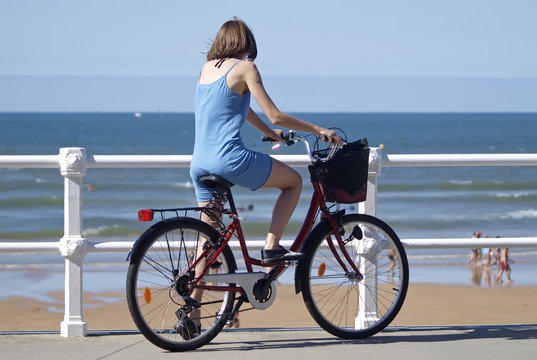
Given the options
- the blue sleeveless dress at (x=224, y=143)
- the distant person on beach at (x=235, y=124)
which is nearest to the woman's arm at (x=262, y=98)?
the distant person on beach at (x=235, y=124)

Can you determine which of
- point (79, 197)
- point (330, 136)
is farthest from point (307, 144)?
point (79, 197)

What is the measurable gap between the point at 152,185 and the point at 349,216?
2783cm

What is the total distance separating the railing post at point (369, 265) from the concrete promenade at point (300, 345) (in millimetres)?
148

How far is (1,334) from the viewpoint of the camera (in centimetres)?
480

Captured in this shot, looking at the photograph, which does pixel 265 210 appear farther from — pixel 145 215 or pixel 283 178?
pixel 145 215

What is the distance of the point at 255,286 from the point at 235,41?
1279mm

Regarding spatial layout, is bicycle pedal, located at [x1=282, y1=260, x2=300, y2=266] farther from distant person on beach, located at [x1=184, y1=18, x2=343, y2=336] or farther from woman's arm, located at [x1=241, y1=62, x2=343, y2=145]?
woman's arm, located at [x1=241, y1=62, x2=343, y2=145]

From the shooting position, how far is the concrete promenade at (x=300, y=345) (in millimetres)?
4254

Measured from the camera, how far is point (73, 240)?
4.70 m

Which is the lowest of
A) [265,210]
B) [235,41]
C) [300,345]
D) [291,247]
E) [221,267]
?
[300,345]

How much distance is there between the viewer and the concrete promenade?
425 centimetres

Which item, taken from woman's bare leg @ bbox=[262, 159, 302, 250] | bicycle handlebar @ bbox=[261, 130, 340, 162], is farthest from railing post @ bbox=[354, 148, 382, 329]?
woman's bare leg @ bbox=[262, 159, 302, 250]

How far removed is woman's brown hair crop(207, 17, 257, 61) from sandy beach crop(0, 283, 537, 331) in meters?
5.61

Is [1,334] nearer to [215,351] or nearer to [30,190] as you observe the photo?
[215,351]
